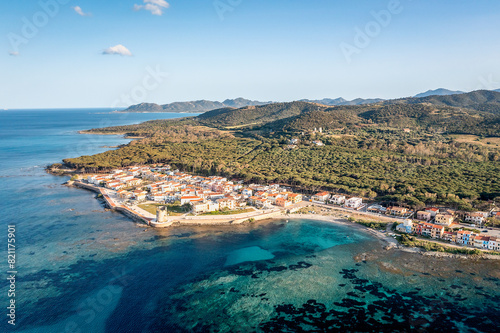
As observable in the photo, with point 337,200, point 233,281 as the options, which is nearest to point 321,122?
point 337,200

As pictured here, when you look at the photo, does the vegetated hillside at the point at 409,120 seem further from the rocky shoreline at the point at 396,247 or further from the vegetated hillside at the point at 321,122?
the rocky shoreline at the point at 396,247

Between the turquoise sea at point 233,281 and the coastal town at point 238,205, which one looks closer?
the turquoise sea at point 233,281

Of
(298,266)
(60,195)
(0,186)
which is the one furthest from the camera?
(0,186)

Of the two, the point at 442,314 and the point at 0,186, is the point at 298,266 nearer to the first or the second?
the point at 442,314

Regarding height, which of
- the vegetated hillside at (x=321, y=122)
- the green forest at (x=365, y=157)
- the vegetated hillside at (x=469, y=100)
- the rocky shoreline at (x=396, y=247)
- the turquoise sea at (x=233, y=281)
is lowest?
the turquoise sea at (x=233, y=281)

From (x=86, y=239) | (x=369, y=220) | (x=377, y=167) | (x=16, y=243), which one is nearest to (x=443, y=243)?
(x=369, y=220)

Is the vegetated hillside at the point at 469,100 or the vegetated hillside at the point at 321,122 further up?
the vegetated hillside at the point at 469,100

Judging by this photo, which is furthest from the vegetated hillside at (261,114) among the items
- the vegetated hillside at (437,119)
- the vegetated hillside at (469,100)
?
the vegetated hillside at (469,100)
